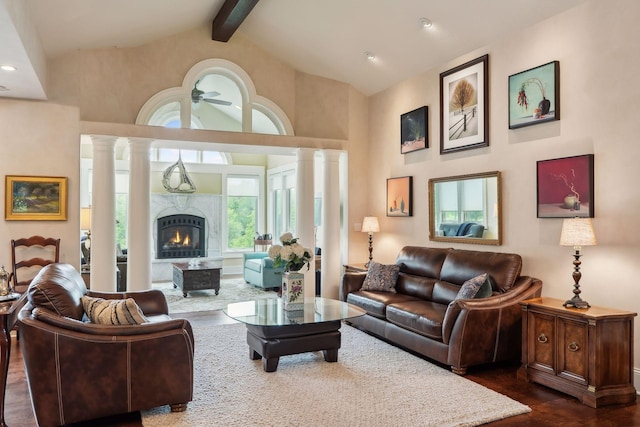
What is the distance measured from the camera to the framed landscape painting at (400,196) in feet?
21.5

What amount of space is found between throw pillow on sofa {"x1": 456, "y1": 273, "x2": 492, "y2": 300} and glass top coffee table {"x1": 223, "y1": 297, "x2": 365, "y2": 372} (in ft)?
3.45

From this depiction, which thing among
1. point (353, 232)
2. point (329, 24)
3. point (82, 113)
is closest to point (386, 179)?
point (353, 232)

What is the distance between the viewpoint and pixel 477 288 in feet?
14.4

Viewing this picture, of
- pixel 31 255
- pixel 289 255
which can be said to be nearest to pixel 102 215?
pixel 31 255

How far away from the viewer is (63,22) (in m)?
4.91

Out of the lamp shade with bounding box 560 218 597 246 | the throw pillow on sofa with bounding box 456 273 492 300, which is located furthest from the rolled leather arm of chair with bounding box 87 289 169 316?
the lamp shade with bounding box 560 218 597 246

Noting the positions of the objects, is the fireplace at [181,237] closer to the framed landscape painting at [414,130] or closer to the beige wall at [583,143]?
the framed landscape painting at [414,130]

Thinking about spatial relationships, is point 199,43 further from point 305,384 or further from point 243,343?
point 305,384

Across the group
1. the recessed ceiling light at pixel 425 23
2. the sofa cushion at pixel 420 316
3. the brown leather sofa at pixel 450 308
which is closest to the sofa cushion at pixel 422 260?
the brown leather sofa at pixel 450 308

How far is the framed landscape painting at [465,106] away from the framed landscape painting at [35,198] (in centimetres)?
497

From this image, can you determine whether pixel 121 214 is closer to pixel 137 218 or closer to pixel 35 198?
pixel 137 218

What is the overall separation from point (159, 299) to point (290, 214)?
609 cm

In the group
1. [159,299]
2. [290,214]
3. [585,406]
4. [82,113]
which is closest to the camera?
[585,406]

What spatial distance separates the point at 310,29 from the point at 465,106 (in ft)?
7.74
